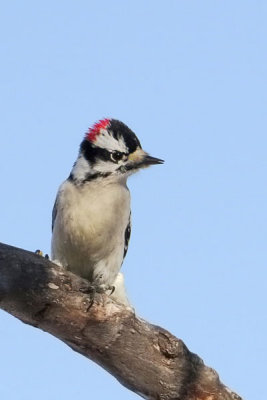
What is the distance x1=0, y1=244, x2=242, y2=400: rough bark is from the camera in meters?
4.28

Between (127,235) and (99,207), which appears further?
(127,235)

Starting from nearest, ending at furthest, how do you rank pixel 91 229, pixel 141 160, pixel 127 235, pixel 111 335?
pixel 111 335
pixel 91 229
pixel 141 160
pixel 127 235

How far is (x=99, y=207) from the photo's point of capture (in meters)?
6.24

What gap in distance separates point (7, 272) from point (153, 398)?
45.6 inches

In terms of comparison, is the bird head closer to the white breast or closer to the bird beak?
the bird beak

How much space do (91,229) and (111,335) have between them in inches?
76.3

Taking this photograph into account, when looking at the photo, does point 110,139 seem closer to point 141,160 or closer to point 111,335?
point 141,160

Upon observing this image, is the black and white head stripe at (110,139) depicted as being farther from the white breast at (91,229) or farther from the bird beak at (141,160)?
the white breast at (91,229)

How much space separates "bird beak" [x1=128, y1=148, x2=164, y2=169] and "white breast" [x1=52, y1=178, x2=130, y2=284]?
0.73ft

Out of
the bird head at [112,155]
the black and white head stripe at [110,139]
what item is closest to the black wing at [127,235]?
the bird head at [112,155]

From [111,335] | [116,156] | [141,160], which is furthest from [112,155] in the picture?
[111,335]

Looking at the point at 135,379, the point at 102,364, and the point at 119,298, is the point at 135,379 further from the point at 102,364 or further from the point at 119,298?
the point at 119,298

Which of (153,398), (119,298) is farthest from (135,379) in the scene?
(119,298)

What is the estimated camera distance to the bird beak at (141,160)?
253 inches
